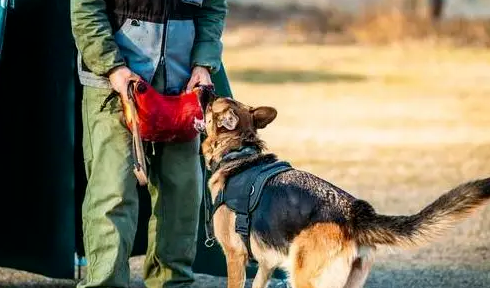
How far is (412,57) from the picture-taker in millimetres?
26609

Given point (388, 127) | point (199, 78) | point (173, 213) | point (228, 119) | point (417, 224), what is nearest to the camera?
point (417, 224)

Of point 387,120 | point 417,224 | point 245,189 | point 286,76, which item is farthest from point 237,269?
point 286,76

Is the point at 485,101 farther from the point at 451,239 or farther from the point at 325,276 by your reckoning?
the point at 325,276

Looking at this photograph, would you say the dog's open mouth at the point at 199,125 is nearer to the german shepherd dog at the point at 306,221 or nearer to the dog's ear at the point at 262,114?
the german shepherd dog at the point at 306,221

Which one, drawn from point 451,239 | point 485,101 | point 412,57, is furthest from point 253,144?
point 412,57

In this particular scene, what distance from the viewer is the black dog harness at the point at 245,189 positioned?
697 centimetres

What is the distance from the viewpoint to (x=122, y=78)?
7145 mm

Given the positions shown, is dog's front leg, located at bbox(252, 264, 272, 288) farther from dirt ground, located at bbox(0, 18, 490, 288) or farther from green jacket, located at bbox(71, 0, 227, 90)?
green jacket, located at bbox(71, 0, 227, 90)

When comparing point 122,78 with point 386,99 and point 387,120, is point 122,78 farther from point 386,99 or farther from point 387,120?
point 386,99

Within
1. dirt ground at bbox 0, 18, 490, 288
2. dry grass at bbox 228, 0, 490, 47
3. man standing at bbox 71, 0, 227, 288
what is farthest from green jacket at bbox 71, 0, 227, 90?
dry grass at bbox 228, 0, 490, 47

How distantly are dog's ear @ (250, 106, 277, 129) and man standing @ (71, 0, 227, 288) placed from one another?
0.34 m

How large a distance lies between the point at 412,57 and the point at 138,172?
1987 cm

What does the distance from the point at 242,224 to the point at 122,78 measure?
0.99 metres

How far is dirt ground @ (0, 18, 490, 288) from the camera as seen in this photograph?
9750 mm
